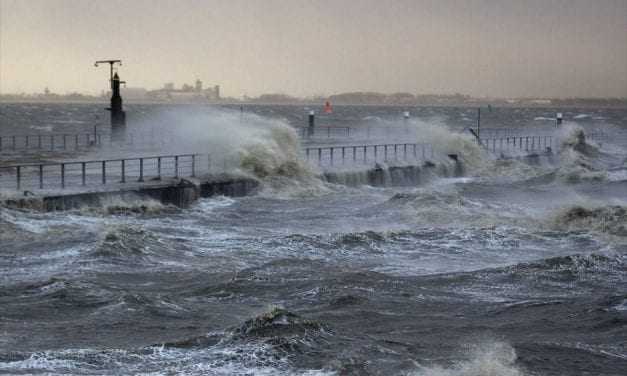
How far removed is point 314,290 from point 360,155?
98.9 ft

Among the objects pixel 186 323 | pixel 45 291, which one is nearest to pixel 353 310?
pixel 186 323

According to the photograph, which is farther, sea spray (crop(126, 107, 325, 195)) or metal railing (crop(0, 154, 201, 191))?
sea spray (crop(126, 107, 325, 195))

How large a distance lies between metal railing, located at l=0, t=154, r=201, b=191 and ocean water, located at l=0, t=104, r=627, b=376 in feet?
6.25

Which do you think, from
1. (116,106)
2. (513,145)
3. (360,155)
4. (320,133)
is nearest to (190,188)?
(360,155)

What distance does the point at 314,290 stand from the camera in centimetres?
1382

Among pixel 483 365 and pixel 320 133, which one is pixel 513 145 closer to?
pixel 320 133

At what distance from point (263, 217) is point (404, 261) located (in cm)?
766

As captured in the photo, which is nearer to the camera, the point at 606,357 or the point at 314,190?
the point at 606,357

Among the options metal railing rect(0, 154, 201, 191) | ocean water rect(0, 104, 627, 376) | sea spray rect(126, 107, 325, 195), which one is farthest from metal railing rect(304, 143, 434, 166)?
ocean water rect(0, 104, 627, 376)

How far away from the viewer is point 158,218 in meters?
22.7

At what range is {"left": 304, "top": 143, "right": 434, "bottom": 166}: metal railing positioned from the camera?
1510 inches

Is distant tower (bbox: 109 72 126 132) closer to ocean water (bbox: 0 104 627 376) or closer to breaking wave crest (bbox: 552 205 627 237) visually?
ocean water (bbox: 0 104 627 376)

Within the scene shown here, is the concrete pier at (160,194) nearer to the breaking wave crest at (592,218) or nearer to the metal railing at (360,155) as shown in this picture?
the metal railing at (360,155)

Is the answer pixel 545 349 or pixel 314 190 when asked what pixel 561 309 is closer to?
pixel 545 349
